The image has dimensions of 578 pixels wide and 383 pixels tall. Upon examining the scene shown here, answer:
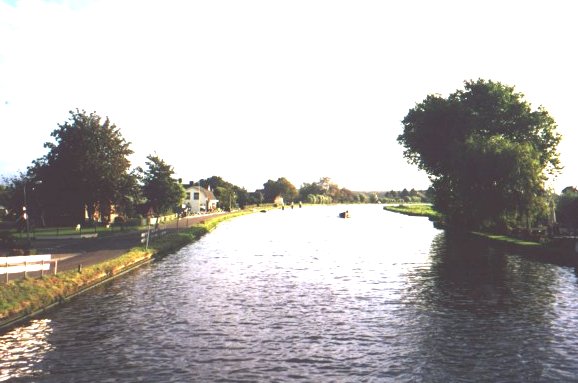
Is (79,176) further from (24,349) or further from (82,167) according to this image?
(24,349)

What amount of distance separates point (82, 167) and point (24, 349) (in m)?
52.5

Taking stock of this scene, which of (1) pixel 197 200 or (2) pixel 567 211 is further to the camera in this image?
(1) pixel 197 200

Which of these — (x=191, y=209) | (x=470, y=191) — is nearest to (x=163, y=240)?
(x=470, y=191)

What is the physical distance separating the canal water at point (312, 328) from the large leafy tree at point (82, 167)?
113 feet

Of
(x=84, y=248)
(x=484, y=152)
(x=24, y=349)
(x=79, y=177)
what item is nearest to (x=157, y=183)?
(x=79, y=177)

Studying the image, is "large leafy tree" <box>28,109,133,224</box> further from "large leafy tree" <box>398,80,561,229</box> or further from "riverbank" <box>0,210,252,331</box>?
"large leafy tree" <box>398,80,561,229</box>

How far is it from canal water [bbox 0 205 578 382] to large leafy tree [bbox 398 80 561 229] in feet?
59.5

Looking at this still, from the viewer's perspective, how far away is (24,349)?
18219 millimetres

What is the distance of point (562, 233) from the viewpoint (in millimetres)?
50781

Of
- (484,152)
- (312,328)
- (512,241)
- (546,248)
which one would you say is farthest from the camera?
(484,152)

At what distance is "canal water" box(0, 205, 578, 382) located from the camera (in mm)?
15883

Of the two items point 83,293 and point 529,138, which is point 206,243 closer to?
point 83,293

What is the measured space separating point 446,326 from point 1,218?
9825 cm

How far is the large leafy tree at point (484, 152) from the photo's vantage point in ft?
177
